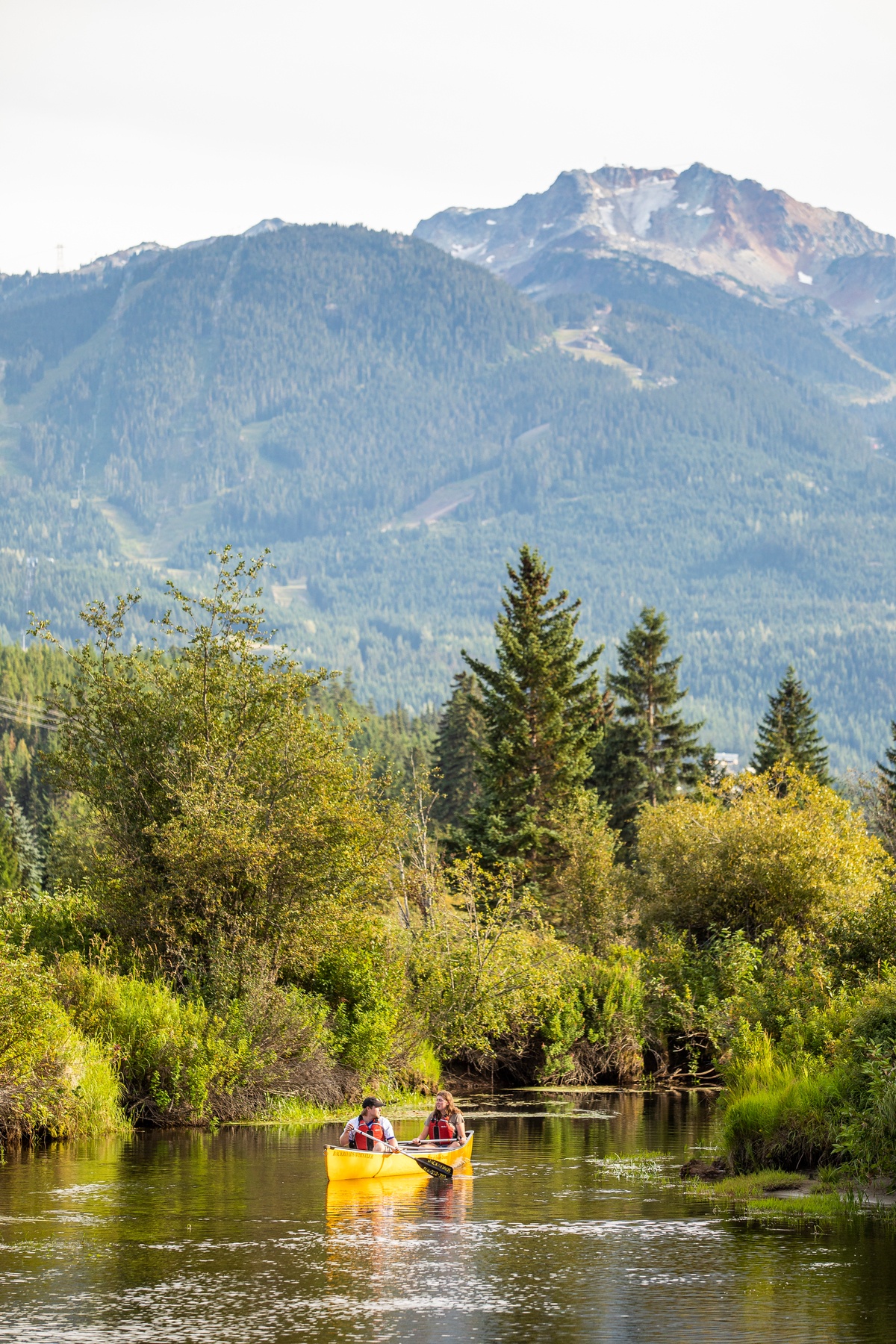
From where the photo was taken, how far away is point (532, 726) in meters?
75.0

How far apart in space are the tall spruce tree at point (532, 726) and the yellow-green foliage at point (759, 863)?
36.2ft

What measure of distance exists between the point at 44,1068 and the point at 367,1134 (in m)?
7.80

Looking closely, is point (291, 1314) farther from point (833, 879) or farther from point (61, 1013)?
point (833, 879)

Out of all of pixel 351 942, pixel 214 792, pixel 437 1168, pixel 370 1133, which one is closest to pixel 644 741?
pixel 351 942

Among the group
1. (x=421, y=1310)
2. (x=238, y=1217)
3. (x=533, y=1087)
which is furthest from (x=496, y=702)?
(x=421, y=1310)

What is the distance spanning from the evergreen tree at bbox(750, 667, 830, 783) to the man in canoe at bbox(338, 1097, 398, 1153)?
6453 centimetres

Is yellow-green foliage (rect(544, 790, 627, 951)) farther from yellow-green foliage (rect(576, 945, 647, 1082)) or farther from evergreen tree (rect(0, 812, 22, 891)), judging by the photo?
evergreen tree (rect(0, 812, 22, 891))

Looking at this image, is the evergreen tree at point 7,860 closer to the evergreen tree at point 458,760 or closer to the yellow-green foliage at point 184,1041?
the evergreen tree at point 458,760

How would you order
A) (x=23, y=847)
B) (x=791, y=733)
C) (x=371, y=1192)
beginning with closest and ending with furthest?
(x=371, y=1192), (x=791, y=733), (x=23, y=847)

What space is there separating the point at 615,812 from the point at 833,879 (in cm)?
3184

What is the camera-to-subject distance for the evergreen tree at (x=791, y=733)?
96375 millimetres

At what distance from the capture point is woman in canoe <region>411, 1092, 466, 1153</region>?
33.2 meters

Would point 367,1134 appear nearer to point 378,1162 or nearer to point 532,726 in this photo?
point 378,1162

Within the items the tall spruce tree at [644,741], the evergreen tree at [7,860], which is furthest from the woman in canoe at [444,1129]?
the evergreen tree at [7,860]
